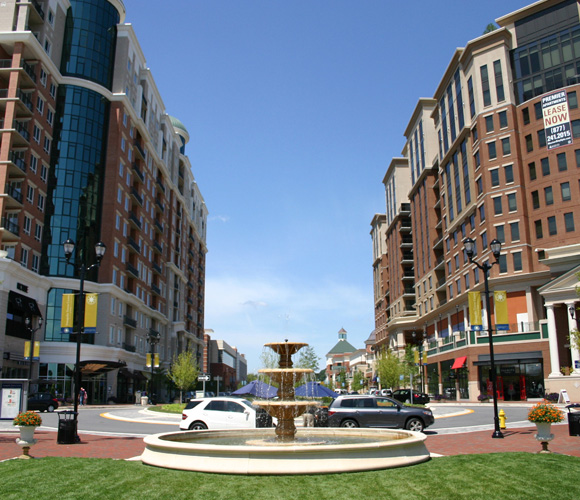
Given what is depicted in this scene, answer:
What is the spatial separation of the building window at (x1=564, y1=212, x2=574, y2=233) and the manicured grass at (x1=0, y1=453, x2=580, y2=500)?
4474cm

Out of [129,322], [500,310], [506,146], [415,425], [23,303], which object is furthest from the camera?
[129,322]

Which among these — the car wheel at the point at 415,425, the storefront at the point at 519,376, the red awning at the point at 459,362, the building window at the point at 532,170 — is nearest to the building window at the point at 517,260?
the building window at the point at 532,170

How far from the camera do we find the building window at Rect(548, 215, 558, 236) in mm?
52500

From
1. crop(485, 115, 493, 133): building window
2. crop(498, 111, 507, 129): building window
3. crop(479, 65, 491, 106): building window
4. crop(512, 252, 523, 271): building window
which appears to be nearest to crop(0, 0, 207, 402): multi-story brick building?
crop(479, 65, 491, 106): building window

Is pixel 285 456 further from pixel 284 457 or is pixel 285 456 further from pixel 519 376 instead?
pixel 519 376

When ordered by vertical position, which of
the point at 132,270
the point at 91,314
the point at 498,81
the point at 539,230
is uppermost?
the point at 498,81

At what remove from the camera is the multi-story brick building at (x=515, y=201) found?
2023 inches

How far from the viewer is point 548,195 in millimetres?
53375

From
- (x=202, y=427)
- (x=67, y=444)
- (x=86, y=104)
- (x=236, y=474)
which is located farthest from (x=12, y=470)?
(x=86, y=104)

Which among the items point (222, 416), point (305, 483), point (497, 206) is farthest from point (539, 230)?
point (305, 483)

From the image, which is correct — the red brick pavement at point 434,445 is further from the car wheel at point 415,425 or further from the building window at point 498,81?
the building window at point 498,81

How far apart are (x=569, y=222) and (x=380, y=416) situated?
37.8 meters

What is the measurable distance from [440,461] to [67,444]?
40.3 feet

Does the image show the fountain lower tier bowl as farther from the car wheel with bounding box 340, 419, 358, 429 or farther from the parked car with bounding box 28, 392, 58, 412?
the parked car with bounding box 28, 392, 58, 412
